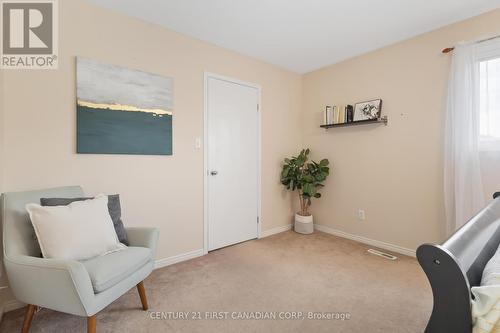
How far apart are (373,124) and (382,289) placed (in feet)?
6.23

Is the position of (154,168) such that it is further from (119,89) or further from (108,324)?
(108,324)

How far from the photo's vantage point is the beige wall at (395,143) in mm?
2475

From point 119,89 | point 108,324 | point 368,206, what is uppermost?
point 119,89

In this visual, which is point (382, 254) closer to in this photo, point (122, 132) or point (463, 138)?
point (463, 138)

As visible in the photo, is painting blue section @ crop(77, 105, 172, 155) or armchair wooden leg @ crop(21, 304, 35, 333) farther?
painting blue section @ crop(77, 105, 172, 155)

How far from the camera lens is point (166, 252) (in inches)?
97.5

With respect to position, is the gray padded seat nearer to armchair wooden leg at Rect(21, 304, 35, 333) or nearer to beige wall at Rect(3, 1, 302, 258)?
armchair wooden leg at Rect(21, 304, 35, 333)

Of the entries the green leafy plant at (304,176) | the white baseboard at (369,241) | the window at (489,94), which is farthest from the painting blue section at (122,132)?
the window at (489,94)

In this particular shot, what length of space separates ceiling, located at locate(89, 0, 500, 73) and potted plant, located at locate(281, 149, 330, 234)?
4.87 ft

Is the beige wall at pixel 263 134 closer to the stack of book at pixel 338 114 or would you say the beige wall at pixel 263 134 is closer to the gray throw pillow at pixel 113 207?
the stack of book at pixel 338 114

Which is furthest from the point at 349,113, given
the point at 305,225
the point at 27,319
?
the point at 27,319

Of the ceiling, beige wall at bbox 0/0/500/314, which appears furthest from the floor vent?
the ceiling

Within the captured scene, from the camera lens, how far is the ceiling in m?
2.08

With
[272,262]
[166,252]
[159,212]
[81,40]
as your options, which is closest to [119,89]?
[81,40]
